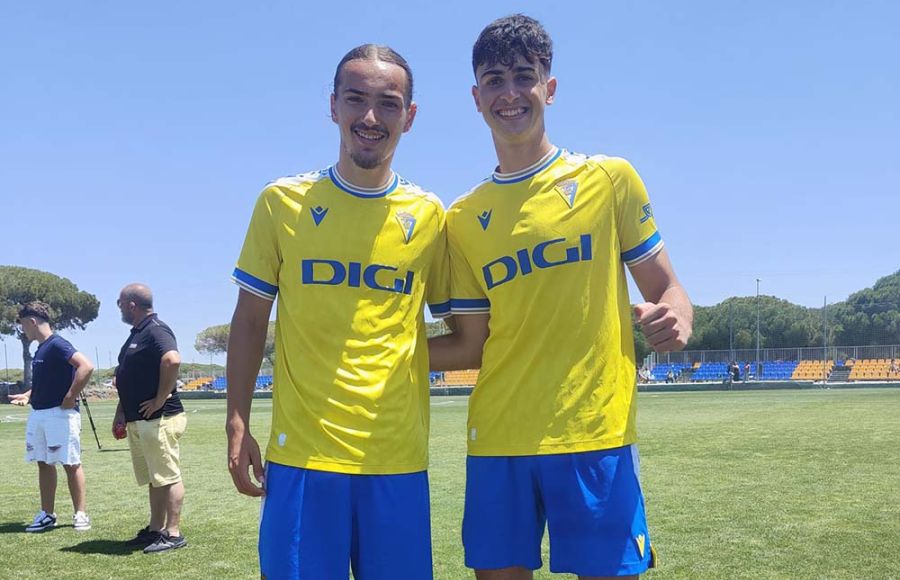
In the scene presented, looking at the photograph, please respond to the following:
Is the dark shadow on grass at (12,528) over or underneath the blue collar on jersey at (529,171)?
underneath

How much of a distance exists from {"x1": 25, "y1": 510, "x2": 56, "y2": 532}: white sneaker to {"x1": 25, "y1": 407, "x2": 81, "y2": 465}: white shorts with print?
59 centimetres

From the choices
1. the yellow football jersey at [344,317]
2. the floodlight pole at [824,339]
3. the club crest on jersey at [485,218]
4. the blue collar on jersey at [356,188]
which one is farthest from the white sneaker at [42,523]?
the floodlight pole at [824,339]

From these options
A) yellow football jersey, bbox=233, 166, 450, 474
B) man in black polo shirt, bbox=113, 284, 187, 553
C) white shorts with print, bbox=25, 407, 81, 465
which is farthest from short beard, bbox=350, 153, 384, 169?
white shorts with print, bbox=25, 407, 81, 465

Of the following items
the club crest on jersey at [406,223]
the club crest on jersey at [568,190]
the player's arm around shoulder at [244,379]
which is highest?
the club crest on jersey at [568,190]

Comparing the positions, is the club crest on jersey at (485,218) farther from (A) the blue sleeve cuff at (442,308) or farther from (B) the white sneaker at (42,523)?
(B) the white sneaker at (42,523)

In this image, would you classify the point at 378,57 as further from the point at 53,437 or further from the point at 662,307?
the point at 53,437

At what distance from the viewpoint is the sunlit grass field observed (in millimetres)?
6688

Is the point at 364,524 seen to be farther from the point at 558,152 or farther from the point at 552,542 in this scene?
the point at 558,152

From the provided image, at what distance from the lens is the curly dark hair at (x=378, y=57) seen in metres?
3.36

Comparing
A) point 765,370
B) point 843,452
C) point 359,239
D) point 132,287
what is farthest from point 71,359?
point 765,370

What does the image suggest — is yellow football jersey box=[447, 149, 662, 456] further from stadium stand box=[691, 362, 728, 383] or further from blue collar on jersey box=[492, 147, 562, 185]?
stadium stand box=[691, 362, 728, 383]

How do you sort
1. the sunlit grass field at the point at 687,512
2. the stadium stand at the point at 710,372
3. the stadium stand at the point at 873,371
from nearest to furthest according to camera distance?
the sunlit grass field at the point at 687,512
the stadium stand at the point at 873,371
the stadium stand at the point at 710,372

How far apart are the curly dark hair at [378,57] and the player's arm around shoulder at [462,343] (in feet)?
3.20

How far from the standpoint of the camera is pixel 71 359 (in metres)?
9.40
